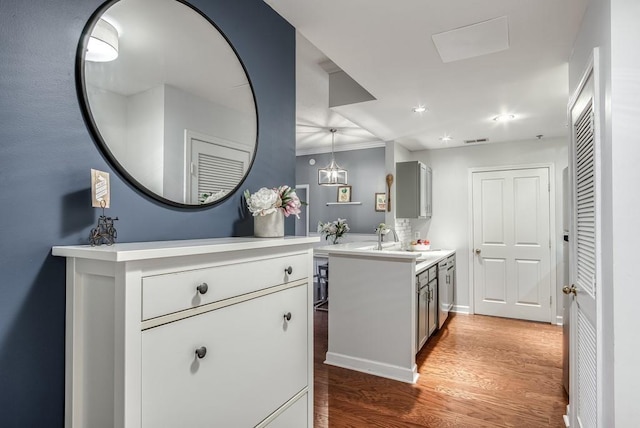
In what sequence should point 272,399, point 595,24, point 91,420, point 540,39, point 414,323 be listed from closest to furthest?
point 91,420, point 272,399, point 595,24, point 540,39, point 414,323

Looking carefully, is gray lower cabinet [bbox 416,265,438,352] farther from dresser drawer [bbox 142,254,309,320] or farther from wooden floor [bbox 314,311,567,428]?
dresser drawer [bbox 142,254,309,320]

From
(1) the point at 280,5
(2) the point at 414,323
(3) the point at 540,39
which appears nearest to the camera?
(1) the point at 280,5

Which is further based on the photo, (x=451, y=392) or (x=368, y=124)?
(x=368, y=124)

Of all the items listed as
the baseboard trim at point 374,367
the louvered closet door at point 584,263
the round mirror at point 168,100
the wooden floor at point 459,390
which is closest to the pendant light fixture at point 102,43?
the round mirror at point 168,100

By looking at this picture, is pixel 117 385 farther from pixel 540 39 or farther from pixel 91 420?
pixel 540 39

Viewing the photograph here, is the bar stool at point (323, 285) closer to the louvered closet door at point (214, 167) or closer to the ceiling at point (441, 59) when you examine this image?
the ceiling at point (441, 59)

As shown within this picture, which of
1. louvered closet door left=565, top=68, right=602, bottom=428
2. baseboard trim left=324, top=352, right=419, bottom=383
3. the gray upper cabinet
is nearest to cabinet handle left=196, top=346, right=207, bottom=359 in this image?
louvered closet door left=565, top=68, right=602, bottom=428

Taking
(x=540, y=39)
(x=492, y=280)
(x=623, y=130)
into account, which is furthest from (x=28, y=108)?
(x=492, y=280)

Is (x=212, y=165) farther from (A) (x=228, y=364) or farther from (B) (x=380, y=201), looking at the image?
(B) (x=380, y=201)

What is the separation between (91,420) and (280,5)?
193 cm

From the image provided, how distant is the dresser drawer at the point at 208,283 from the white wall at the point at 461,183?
409 cm

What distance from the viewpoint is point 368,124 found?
387 cm

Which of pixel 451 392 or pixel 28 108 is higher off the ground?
pixel 28 108

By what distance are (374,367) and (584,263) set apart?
1868mm
